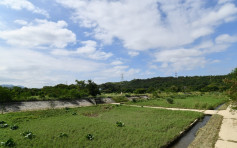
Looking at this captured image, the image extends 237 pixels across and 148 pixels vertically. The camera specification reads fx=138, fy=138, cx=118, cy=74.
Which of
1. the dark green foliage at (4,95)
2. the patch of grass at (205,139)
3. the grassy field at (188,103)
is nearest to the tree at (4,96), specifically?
the dark green foliage at (4,95)

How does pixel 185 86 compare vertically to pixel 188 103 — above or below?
above

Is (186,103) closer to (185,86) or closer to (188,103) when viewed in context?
(188,103)

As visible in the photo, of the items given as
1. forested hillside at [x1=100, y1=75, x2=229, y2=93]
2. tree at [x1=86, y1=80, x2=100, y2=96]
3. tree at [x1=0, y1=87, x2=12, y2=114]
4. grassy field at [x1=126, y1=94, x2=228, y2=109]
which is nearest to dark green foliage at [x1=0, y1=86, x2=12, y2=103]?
tree at [x1=0, y1=87, x2=12, y2=114]

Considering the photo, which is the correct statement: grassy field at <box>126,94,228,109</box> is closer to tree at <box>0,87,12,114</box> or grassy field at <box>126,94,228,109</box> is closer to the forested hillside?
tree at <box>0,87,12,114</box>

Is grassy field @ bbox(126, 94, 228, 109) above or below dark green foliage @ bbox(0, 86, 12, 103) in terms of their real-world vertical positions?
below

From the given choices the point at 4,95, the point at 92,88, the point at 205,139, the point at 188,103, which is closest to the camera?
the point at 205,139

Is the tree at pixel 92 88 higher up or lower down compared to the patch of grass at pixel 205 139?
higher up

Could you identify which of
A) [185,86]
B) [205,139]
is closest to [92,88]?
[205,139]

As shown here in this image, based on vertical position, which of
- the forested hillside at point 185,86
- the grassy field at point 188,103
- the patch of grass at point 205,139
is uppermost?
the forested hillside at point 185,86

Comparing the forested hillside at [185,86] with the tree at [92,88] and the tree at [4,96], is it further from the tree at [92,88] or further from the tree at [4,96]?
the tree at [4,96]

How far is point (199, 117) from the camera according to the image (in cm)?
1562

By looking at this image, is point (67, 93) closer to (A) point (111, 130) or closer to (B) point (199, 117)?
(A) point (111, 130)

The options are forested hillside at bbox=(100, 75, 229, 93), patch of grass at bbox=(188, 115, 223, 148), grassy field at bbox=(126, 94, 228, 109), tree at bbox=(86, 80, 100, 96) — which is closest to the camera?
patch of grass at bbox=(188, 115, 223, 148)

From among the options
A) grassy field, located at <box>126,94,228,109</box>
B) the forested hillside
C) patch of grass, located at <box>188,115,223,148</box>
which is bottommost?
grassy field, located at <box>126,94,228,109</box>
